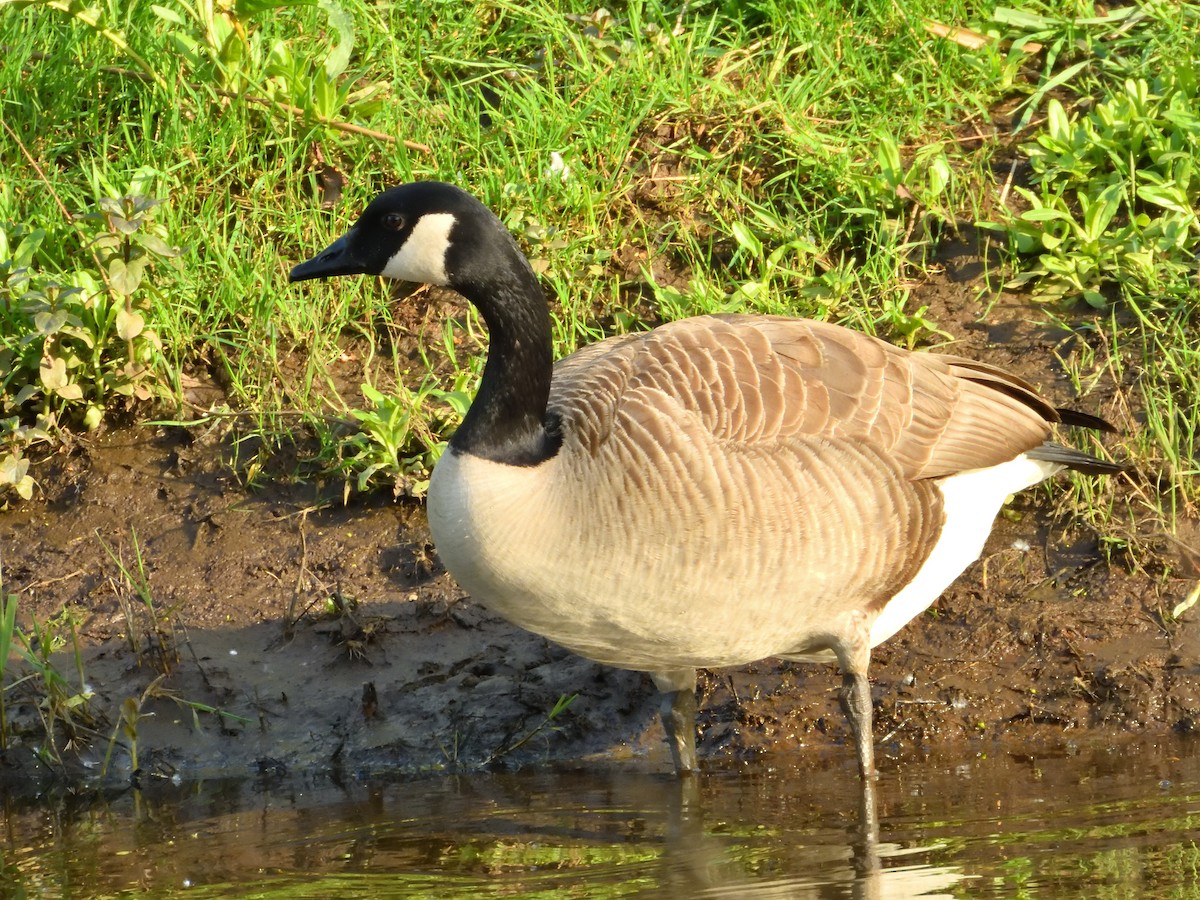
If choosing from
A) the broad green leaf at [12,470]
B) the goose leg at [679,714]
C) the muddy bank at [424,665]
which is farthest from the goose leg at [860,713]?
the broad green leaf at [12,470]

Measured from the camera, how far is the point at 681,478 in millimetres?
4219

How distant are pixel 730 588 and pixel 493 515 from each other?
67 centimetres

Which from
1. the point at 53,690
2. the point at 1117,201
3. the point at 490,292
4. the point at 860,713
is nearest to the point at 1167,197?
the point at 1117,201

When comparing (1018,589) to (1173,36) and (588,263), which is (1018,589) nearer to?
(588,263)

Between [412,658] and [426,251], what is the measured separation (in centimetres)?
157

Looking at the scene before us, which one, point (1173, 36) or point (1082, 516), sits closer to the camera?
point (1082, 516)

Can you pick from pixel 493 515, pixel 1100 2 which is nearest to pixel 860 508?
pixel 493 515

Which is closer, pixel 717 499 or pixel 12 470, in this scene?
pixel 717 499

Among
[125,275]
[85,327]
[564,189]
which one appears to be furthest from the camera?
[564,189]

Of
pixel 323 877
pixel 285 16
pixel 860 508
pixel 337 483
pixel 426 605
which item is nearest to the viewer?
pixel 323 877

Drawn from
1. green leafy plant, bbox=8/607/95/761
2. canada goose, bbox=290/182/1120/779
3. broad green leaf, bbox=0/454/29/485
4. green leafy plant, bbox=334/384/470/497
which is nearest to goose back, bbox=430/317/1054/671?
canada goose, bbox=290/182/1120/779

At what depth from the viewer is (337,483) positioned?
5.83 metres

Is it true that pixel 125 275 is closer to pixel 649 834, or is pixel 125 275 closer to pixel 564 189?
pixel 564 189

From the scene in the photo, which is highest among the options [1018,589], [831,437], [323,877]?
[831,437]
